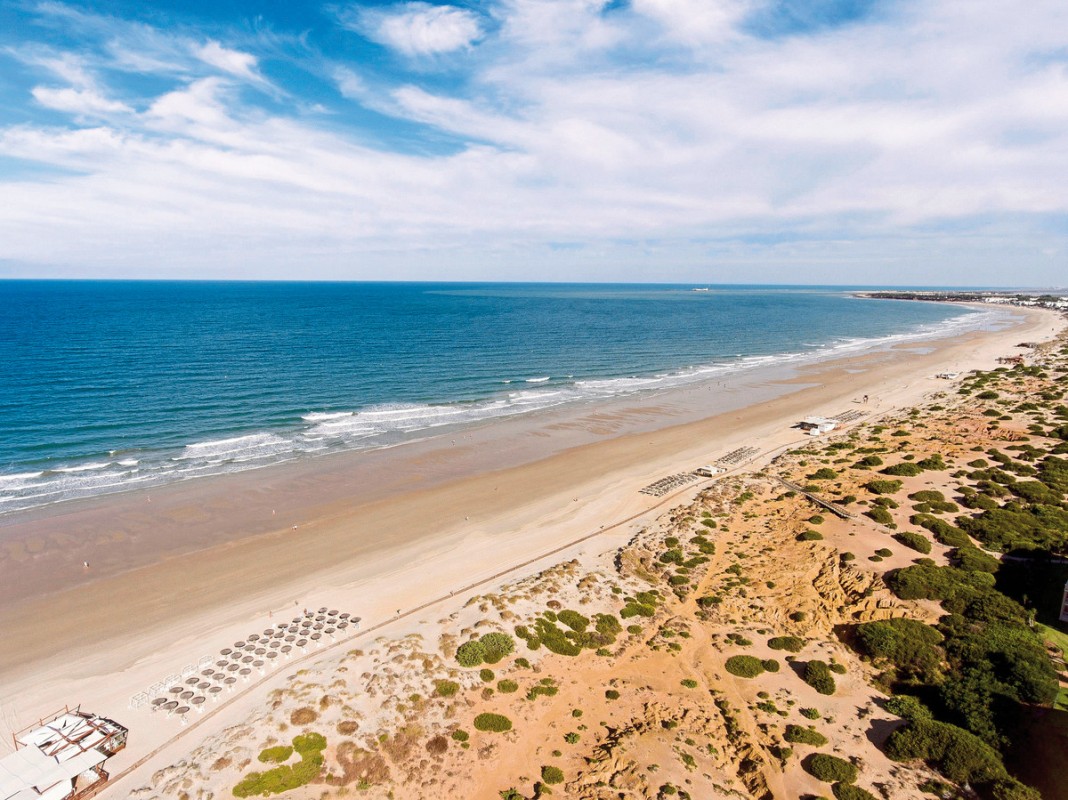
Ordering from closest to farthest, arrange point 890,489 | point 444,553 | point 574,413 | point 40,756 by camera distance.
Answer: point 40,756 → point 444,553 → point 890,489 → point 574,413

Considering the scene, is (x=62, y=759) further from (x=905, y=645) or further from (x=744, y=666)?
(x=905, y=645)

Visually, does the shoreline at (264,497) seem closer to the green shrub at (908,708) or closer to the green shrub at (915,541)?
the green shrub at (915,541)

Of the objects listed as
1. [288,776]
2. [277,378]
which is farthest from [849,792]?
[277,378]

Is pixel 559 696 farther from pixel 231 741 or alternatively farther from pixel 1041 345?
pixel 1041 345

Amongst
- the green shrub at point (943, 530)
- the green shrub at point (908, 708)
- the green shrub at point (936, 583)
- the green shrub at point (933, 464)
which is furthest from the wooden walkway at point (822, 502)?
the green shrub at point (908, 708)

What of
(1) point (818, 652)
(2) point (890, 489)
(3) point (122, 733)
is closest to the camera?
(3) point (122, 733)

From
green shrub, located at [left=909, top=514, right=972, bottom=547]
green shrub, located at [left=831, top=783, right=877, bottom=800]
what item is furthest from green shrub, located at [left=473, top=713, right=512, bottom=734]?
green shrub, located at [left=909, top=514, right=972, bottom=547]

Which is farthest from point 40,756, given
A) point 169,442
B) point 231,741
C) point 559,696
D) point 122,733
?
point 169,442
